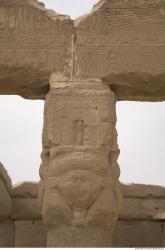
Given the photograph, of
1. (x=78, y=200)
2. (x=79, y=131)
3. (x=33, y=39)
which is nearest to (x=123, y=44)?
(x=33, y=39)

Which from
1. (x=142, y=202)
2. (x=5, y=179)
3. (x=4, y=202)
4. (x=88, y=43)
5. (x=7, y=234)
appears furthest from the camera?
(x=142, y=202)

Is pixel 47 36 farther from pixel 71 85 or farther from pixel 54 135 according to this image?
pixel 54 135

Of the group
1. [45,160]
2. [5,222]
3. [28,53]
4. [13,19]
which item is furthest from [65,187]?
[5,222]

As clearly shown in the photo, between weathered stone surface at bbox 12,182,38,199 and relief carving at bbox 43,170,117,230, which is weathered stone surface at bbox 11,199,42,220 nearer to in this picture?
weathered stone surface at bbox 12,182,38,199

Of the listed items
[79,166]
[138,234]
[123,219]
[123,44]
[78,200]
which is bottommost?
[138,234]

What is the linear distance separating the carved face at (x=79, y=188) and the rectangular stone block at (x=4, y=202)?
2846mm

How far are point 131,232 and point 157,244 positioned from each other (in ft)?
1.56

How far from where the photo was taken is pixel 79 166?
7078mm

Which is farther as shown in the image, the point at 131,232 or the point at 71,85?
the point at 131,232

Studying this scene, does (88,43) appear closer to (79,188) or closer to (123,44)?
(123,44)

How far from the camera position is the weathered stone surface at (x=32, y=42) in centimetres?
759

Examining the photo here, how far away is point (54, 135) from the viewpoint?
723 centimetres

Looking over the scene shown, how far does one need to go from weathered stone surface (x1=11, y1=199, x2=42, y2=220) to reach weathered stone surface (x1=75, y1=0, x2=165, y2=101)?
3272 mm

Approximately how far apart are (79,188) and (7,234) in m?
3.67
